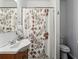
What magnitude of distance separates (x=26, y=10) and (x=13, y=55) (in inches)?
52.0

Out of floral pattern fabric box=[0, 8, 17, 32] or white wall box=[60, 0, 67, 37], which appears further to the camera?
white wall box=[60, 0, 67, 37]

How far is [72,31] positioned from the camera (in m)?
3.17

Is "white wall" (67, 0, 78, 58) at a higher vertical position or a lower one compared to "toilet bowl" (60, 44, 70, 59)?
higher

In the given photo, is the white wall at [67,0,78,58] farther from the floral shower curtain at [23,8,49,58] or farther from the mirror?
the mirror

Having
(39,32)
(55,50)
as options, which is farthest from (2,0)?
(55,50)

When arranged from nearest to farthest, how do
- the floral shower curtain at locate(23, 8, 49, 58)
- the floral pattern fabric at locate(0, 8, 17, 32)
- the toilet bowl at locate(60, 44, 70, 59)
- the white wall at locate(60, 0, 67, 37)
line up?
the floral pattern fabric at locate(0, 8, 17, 32) < the floral shower curtain at locate(23, 8, 49, 58) < the toilet bowl at locate(60, 44, 70, 59) < the white wall at locate(60, 0, 67, 37)

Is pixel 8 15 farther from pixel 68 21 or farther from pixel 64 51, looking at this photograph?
pixel 68 21

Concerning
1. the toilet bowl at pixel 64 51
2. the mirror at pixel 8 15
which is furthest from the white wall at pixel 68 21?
the mirror at pixel 8 15

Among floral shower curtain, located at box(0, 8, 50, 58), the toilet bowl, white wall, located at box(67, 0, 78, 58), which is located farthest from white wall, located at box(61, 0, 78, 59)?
floral shower curtain, located at box(0, 8, 50, 58)

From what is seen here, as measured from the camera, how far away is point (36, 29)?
8.75ft

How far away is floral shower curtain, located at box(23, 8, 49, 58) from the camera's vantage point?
265cm

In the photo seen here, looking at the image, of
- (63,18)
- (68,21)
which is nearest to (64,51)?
(68,21)

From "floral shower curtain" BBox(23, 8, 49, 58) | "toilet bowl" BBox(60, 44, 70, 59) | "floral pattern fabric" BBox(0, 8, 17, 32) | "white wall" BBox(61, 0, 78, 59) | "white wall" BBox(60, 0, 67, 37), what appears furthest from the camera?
"white wall" BBox(60, 0, 67, 37)

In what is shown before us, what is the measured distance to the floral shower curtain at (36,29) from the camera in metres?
2.65
